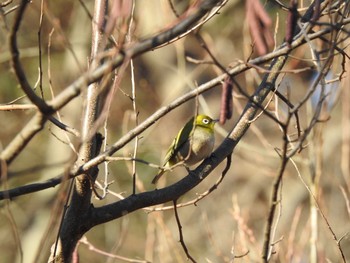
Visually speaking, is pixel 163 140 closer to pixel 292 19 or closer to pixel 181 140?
pixel 181 140

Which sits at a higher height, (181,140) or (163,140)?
(163,140)

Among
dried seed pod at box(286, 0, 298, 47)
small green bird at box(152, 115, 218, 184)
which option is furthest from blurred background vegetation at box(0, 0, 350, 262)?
dried seed pod at box(286, 0, 298, 47)

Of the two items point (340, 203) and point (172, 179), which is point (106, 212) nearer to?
point (340, 203)

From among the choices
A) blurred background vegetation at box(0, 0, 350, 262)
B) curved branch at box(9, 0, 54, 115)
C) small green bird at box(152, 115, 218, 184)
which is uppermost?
blurred background vegetation at box(0, 0, 350, 262)

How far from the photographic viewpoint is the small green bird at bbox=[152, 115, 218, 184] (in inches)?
185

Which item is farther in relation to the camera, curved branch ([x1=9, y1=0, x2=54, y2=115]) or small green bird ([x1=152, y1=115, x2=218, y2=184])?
small green bird ([x1=152, y1=115, x2=218, y2=184])

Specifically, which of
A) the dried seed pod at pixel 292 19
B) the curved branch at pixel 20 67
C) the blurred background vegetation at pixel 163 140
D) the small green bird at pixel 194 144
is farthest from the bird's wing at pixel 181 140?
the blurred background vegetation at pixel 163 140

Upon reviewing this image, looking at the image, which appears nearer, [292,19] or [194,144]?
[292,19]

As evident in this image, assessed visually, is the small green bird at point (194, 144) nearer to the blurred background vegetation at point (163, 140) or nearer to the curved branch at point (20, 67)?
the curved branch at point (20, 67)

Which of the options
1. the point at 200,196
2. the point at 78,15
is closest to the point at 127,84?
the point at 78,15

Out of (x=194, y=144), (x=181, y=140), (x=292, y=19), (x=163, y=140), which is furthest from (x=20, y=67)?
(x=163, y=140)

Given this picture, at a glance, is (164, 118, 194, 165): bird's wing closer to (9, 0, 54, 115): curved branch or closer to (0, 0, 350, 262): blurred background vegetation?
(9, 0, 54, 115): curved branch

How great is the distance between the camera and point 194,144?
475cm

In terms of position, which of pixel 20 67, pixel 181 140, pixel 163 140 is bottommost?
pixel 20 67
